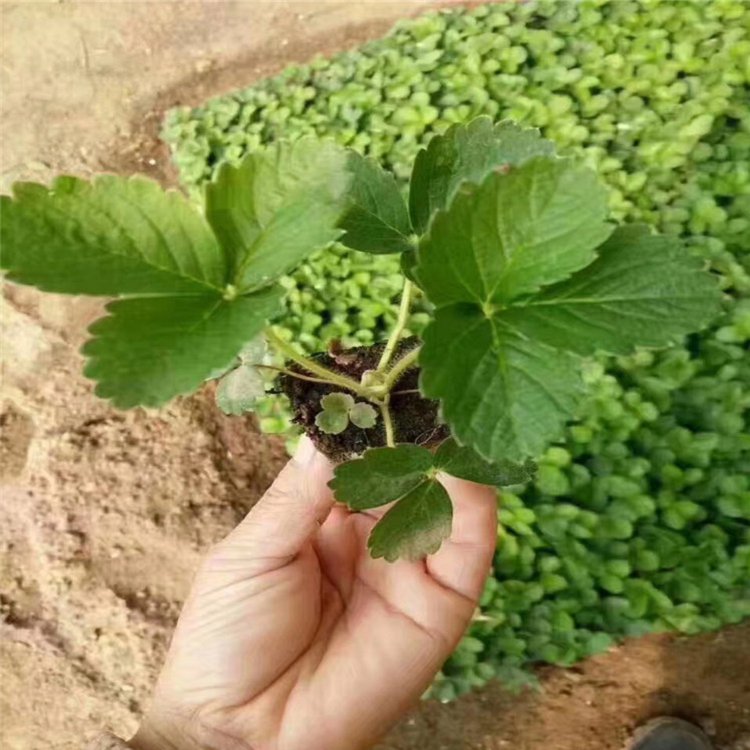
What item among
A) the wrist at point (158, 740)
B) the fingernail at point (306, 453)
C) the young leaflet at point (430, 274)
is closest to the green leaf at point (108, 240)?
the young leaflet at point (430, 274)

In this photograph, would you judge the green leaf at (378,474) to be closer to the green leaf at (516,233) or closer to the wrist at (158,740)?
the green leaf at (516,233)

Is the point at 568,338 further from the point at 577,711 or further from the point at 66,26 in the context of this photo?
the point at 66,26

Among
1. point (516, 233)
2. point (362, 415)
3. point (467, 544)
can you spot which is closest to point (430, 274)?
point (516, 233)

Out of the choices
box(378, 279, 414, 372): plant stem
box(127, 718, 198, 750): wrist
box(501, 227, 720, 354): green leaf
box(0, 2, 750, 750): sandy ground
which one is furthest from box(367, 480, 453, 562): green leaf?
box(0, 2, 750, 750): sandy ground

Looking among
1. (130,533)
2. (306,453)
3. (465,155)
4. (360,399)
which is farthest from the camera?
(130,533)

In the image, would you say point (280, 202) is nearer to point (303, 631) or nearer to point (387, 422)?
point (387, 422)
